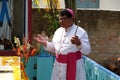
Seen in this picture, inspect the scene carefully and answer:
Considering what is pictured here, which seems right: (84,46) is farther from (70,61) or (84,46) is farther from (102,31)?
(102,31)

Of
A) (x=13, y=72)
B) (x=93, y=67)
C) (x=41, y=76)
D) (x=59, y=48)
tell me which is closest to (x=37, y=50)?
(x=41, y=76)

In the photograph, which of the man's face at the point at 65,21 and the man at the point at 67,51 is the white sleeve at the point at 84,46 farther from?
the man's face at the point at 65,21

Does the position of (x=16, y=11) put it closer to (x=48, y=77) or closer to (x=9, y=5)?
(x=9, y=5)

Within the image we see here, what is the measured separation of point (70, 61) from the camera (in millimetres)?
5355

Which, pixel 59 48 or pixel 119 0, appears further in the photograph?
pixel 119 0

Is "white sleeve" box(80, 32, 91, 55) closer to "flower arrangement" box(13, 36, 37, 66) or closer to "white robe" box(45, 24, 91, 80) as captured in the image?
"white robe" box(45, 24, 91, 80)

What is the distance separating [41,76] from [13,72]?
265 centimetres

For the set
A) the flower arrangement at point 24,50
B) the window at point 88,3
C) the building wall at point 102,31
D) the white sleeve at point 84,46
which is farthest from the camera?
the window at point 88,3

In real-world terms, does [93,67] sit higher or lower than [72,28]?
lower


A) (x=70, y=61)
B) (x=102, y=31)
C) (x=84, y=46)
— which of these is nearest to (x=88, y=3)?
(x=102, y=31)

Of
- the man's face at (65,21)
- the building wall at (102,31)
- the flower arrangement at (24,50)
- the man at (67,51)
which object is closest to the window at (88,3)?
the building wall at (102,31)

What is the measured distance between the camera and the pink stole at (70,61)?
17.5 feet

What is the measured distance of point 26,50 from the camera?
6.55 meters

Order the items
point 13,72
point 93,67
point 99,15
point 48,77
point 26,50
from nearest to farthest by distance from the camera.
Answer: point 13,72 < point 93,67 < point 26,50 < point 48,77 < point 99,15
